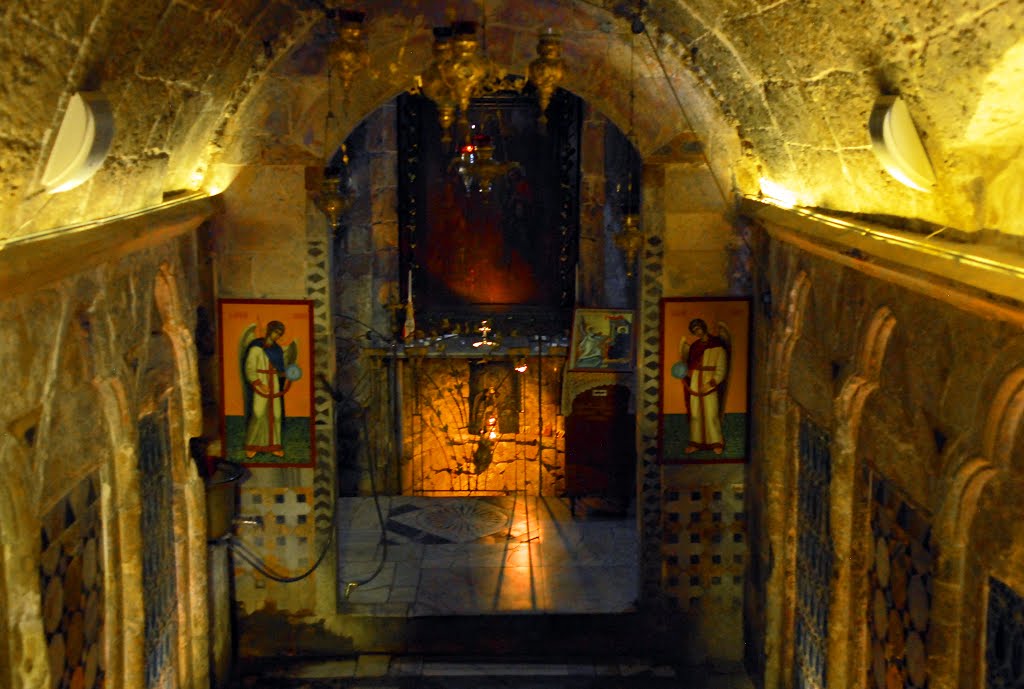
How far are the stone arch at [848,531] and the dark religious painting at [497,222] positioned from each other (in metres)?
5.76

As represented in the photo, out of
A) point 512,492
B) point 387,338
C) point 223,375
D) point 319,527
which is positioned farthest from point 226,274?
point 512,492

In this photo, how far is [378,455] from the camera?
10953 mm

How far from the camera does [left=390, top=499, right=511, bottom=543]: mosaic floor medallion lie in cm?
964

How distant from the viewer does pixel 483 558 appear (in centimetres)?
908

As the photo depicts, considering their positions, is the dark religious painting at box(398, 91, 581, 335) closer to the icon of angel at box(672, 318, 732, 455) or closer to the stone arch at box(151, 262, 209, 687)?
the icon of angel at box(672, 318, 732, 455)

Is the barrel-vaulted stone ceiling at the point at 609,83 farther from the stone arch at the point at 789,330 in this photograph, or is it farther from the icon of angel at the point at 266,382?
the icon of angel at the point at 266,382

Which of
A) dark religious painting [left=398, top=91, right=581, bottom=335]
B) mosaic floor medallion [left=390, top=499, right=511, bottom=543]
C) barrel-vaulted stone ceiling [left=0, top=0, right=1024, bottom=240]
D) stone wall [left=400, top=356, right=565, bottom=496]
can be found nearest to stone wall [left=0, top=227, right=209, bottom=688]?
barrel-vaulted stone ceiling [left=0, top=0, right=1024, bottom=240]

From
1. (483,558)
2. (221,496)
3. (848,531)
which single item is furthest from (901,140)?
(483,558)

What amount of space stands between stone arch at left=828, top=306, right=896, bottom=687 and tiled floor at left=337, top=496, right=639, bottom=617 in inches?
97.3

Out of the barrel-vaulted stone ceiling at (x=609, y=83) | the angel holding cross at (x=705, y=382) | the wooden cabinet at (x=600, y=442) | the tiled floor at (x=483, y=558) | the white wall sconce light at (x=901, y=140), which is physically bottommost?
the tiled floor at (x=483, y=558)

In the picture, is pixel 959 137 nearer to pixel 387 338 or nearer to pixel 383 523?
pixel 383 523

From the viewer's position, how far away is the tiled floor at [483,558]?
823 cm

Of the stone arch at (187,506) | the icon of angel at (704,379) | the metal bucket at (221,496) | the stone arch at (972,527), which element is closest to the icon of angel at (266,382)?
the metal bucket at (221,496)

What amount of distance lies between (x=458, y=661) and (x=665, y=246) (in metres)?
3.18
